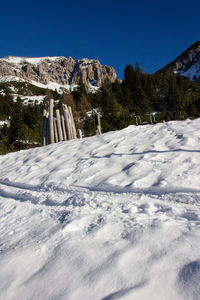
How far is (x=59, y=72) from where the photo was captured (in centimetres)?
14000

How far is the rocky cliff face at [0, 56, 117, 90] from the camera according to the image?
116 metres

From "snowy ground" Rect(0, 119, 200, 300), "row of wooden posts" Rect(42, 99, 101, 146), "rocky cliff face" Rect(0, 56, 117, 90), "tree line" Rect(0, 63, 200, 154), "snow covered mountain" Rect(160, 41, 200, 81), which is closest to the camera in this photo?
"snowy ground" Rect(0, 119, 200, 300)

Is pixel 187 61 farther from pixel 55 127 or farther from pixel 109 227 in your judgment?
pixel 109 227

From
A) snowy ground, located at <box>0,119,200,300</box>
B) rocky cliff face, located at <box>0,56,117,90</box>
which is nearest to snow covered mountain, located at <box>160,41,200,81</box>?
rocky cliff face, located at <box>0,56,117,90</box>

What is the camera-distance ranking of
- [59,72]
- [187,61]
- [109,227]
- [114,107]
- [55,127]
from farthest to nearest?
[59,72] → [187,61] → [114,107] → [55,127] → [109,227]

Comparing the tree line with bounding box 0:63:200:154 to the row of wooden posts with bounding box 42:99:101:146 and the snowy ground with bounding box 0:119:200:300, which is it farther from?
the snowy ground with bounding box 0:119:200:300

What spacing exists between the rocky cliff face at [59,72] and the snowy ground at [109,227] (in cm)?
10814

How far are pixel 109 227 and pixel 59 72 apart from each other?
158033 millimetres

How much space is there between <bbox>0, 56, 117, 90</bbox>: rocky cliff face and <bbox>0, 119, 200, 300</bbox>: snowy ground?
108145 mm

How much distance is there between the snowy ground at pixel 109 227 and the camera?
1167 mm

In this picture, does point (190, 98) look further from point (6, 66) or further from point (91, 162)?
point (6, 66)

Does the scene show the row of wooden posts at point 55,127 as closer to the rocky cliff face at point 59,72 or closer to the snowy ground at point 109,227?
the snowy ground at point 109,227

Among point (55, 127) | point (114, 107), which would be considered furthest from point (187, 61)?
point (55, 127)

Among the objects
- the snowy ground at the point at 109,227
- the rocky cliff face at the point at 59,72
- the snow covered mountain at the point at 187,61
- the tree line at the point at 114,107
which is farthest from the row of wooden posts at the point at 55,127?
the rocky cliff face at the point at 59,72
